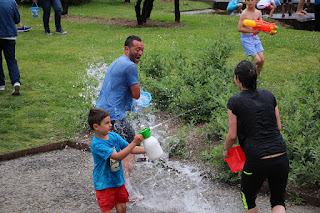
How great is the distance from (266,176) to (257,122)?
0.45 metres

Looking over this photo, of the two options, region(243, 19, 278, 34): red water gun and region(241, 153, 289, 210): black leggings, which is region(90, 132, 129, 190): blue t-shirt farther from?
region(243, 19, 278, 34): red water gun

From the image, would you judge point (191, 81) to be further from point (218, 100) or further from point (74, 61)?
point (74, 61)

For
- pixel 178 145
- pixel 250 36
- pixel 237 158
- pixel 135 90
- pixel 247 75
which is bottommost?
pixel 178 145

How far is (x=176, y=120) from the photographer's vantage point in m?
6.60

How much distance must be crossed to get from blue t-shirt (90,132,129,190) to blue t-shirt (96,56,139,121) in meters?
0.59

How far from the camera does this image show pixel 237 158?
363 cm

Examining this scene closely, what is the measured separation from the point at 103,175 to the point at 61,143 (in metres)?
2.56

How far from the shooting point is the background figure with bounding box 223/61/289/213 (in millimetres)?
3225

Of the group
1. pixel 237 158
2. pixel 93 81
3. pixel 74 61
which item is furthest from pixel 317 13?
pixel 237 158

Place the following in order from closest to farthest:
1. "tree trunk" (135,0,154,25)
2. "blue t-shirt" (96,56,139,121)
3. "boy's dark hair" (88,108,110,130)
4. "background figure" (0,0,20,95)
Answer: "boy's dark hair" (88,108,110,130) < "blue t-shirt" (96,56,139,121) < "background figure" (0,0,20,95) < "tree trunk" (135,0,154,25)

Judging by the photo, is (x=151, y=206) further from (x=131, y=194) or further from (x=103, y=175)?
(x=103, y=175)

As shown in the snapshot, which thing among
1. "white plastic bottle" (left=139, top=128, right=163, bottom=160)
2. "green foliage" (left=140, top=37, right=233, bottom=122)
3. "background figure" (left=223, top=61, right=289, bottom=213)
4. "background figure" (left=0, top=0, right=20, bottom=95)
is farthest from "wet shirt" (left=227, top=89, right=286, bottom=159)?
"background figure" (left=0, top=0, right=20, bottom=95)

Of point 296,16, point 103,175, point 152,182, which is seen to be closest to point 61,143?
point 152,182

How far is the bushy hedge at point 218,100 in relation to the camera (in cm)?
454
